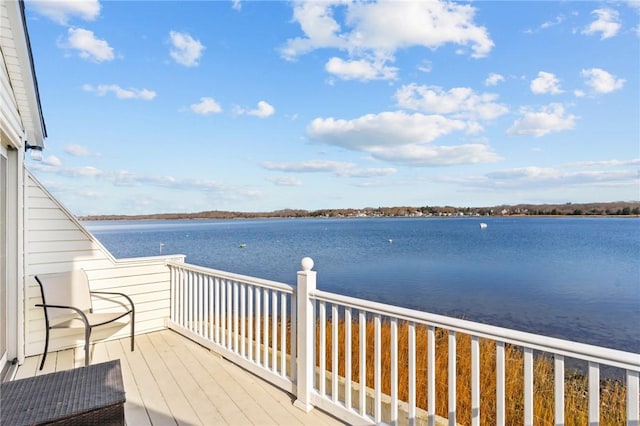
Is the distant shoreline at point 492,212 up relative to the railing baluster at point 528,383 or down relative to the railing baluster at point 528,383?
up

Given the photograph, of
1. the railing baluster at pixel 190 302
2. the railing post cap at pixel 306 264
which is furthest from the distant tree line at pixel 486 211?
the railing post cap at pixel 306 264

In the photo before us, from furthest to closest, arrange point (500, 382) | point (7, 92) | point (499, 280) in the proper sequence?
point (499, 280)
point (7, 92)
point (500, 382)

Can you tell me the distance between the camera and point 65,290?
3.72m

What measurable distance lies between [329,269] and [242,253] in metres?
7.94

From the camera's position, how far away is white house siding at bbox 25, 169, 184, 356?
12.1 ft

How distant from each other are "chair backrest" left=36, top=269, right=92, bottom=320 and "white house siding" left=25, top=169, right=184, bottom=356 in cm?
16

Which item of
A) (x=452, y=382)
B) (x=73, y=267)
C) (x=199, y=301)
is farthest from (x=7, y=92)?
(x=452, y=382)

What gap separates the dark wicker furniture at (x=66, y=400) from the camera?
5.36 feet

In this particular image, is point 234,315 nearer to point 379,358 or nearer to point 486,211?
point 379,358

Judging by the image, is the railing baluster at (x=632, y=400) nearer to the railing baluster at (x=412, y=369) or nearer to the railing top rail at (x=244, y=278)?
the railing baluster at (x=412, y=369)

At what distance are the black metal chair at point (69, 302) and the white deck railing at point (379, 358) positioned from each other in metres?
0.94

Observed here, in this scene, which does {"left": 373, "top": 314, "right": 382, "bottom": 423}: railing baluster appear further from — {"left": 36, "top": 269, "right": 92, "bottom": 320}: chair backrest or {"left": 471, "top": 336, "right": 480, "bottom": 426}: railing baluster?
{"left": 36, "top": 269, "right": 92, "bottom": 320}: chair backrest

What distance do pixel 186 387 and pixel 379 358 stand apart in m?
1.79

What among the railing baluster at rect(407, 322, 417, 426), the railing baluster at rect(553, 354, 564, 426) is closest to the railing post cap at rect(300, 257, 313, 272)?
the railing baluster at rect(407, 322, 417, 426)
